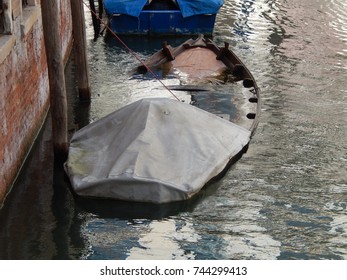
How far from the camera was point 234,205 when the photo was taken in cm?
916

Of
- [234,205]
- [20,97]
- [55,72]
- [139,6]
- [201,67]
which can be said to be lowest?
[201,67]

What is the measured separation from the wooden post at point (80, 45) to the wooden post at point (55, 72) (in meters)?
2.81

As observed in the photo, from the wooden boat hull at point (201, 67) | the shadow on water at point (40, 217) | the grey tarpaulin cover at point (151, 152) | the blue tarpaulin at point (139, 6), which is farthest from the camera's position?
the blue tarpaulin at point (139, 6)

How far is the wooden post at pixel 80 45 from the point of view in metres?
12.1

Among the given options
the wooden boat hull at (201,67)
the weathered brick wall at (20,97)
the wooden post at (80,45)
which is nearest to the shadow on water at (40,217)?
the weathered brick wall at (20,97)

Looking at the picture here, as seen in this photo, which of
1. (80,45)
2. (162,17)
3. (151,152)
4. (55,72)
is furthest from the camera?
(162,17)

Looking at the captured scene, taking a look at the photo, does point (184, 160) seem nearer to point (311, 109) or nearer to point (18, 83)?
point (18, 83)

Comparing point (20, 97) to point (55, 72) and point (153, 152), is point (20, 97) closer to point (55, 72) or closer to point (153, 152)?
point (55, 72)

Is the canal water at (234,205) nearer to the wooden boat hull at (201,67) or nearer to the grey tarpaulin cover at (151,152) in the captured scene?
the grey tarpaulin cover at (151,152)

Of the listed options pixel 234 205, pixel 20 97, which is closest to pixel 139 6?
pixel 20 97

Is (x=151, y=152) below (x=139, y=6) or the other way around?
the other way around

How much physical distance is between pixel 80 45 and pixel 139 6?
5.95 meters

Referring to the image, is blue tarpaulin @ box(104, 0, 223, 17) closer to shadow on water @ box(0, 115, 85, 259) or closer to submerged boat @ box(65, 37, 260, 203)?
Answer: submerged boat @ box(65, 37, 260, 203)

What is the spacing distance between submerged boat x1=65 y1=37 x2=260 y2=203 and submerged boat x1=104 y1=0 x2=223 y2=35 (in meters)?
7.91
